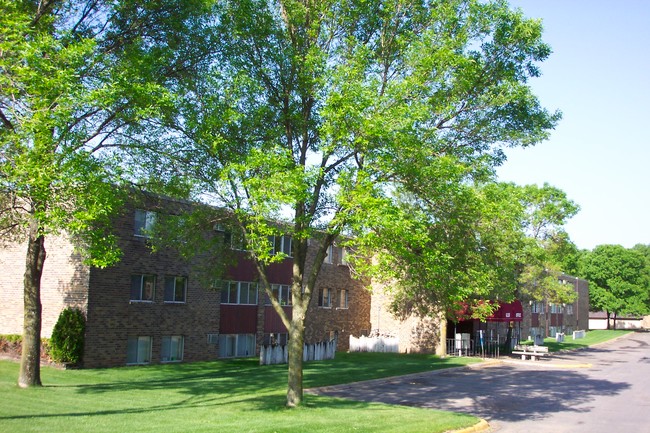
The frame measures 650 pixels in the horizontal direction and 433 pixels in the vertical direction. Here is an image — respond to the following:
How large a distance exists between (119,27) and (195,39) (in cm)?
269

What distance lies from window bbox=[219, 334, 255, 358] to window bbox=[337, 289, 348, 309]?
9786 mm

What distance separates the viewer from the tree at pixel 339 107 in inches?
585

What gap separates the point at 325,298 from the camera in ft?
137

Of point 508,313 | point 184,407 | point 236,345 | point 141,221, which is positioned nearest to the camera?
point 184,407

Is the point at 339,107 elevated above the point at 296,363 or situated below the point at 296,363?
above

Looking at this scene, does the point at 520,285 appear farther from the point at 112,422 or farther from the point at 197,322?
the point at 112,422

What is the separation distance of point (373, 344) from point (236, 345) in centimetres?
1283

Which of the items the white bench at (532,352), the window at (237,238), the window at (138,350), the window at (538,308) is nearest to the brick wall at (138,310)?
the window at (138,350)

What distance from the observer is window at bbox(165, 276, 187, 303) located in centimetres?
2917

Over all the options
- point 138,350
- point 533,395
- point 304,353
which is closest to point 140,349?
point 138,350

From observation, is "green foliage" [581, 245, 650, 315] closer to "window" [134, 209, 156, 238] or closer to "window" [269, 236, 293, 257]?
"window" [269, 236, 293, 257]

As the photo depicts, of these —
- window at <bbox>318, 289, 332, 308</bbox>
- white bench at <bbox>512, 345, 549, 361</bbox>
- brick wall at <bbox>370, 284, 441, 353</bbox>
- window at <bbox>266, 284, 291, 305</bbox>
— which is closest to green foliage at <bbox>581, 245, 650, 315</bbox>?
white bench at <bbox>512, 345, 549, 361</bbox>

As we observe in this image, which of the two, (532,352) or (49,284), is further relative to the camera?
(532,352)

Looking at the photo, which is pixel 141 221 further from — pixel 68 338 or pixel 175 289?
pixel 68 338
